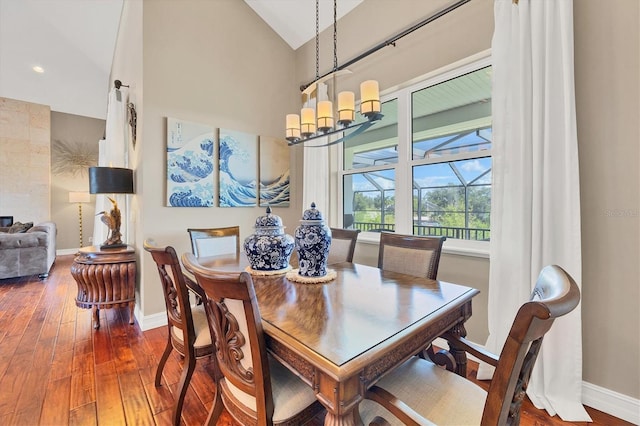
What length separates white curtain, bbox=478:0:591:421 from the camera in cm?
162

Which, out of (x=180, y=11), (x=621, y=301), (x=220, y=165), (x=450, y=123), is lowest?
(x=621, y=301)

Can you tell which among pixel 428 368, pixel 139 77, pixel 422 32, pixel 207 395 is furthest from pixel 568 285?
pixel 139 77

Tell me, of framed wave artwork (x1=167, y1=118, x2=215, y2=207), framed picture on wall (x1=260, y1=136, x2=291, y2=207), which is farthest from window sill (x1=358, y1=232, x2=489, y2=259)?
framed wave artwork (x1=167, y1=118, x2=215, y2=207)

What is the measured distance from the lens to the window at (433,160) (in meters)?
2.29

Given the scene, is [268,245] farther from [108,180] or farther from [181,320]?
[108,180]

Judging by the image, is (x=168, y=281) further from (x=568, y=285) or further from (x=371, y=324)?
(x=568, y=285)

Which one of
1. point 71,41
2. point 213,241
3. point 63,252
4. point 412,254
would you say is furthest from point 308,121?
point 63,252

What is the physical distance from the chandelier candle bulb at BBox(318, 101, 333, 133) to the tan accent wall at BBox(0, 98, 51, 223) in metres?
7.19

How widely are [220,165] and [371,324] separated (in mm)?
2651

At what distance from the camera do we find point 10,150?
224 inches

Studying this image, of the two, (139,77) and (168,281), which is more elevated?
(139,77)

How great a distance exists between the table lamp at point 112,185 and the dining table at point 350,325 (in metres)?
2.02

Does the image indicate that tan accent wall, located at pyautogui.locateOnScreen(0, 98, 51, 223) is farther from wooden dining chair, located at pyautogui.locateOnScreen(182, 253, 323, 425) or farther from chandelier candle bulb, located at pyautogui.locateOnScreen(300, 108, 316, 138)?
wooden dining chair, located at pyautogui.locateOnScreen(182, 253, 323, 425)

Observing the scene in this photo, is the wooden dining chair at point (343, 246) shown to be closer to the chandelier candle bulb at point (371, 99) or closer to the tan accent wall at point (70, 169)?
the chandelier candle bulb at point (371, 99)
